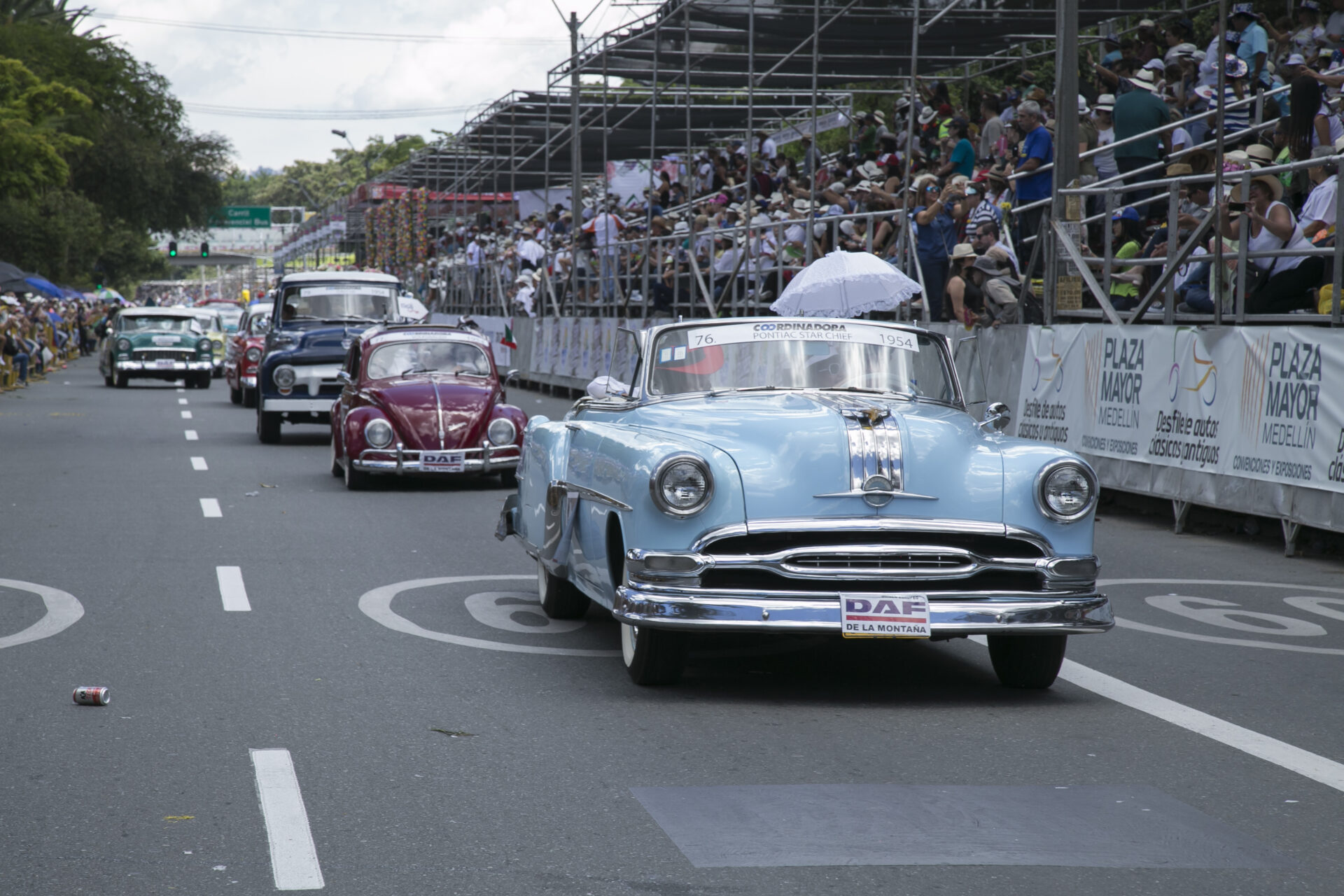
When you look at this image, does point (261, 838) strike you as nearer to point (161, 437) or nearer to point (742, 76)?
point (161, 437)

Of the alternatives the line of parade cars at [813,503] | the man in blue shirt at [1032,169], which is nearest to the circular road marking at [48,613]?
the line of parade cars at [813,503]

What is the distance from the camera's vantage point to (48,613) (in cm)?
862

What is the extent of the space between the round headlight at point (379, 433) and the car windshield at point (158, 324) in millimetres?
22600

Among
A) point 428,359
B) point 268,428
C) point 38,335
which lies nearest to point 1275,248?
point 428,359

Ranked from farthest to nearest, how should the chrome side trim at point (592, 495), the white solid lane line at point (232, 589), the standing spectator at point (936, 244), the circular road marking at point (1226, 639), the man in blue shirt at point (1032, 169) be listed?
1. the standing spectator at point (936, 244)
2. the man in blue shirt at point (1032, 169)
3. the white solid lane line at point (232, 589)
4. the circular road marking at point (1226, 639)
5. the chrome side trim at point (592, 495)

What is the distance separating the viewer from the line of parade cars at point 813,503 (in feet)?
20.6

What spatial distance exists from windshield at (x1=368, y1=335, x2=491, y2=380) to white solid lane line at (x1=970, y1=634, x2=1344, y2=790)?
32.1 feet

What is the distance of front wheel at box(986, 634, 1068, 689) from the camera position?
22.1ft

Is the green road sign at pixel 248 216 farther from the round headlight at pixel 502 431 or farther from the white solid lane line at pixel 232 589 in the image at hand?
the white solid lane line at pixel 232 589

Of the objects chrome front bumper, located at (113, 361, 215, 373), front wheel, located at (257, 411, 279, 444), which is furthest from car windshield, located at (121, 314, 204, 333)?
front wheel, located at (257, 411, 279, 444)

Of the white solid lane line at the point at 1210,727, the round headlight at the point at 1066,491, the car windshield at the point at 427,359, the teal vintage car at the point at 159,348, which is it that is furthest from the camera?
the teal vintage car at the point at 159,348

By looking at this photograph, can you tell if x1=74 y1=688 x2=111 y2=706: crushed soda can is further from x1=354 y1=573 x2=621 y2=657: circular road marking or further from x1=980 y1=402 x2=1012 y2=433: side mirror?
x1=980 y1=402 x2=1012 y2=433: side mirror

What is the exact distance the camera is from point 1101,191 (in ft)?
50.1

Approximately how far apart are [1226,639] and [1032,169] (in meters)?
9.89
